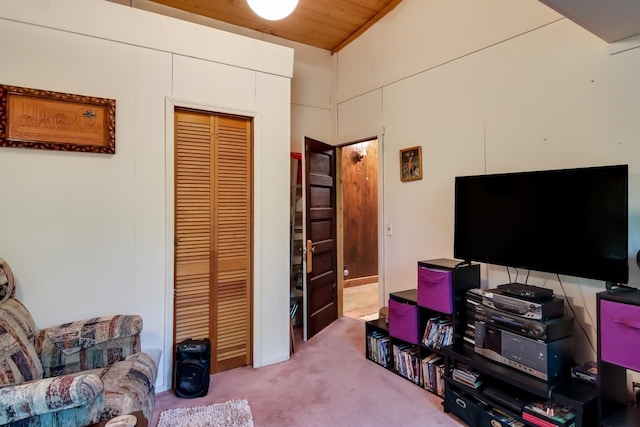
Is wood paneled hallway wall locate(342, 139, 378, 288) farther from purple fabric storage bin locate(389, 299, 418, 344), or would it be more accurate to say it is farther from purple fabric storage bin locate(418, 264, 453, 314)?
purple fabric storage bin locate(418, 264, 453, 314)

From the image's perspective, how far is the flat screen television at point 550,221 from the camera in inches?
71.3

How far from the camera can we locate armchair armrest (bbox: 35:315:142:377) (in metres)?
2.03

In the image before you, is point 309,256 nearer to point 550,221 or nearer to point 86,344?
point 86,344

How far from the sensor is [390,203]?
361 cm

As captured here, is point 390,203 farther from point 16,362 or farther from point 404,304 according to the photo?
point 16,362

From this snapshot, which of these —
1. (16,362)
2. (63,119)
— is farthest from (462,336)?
(63,119)

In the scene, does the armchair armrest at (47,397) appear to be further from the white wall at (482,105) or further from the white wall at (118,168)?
the white wall at (482,105)

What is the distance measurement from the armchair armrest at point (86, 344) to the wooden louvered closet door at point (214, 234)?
1.80 ft

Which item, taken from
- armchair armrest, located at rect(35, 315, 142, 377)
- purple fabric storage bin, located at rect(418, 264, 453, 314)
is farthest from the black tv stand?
armchair armrest, located at rect(35, 315, 142, 377)

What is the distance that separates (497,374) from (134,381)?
1.99 meters

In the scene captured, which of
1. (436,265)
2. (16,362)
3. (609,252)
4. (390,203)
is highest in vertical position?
(390,203)

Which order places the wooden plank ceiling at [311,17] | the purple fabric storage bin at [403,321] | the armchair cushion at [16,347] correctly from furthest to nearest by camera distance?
the wooden plank ceiling at [311,17]
the purple fabric storage bin at [403,321]
the armchair cushion at [16,347]

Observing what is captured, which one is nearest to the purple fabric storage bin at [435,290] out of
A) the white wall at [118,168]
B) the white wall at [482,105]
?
the white wall at [482,105]

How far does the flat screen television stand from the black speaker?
1976 mm
